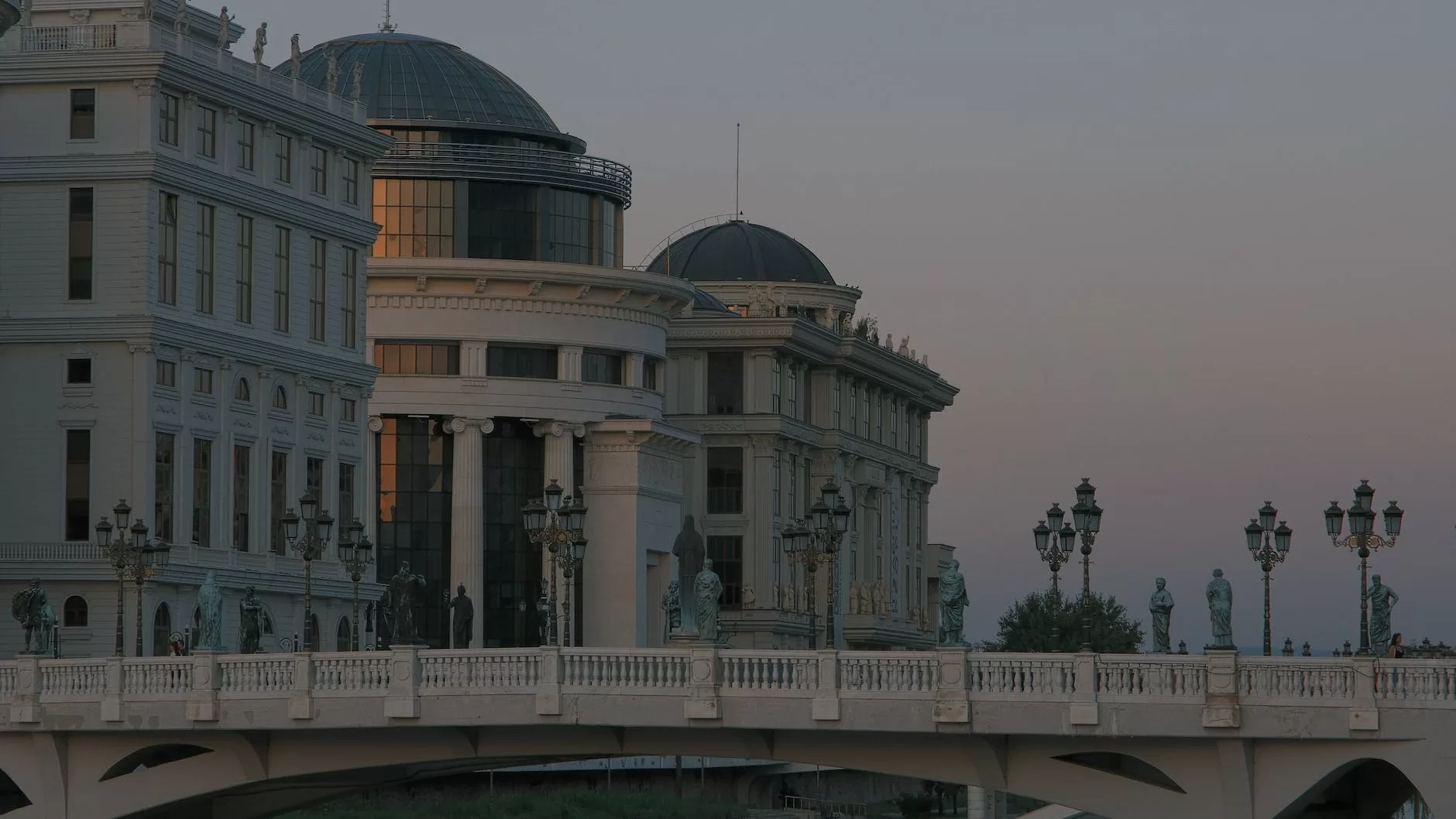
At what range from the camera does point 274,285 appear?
9650 cm

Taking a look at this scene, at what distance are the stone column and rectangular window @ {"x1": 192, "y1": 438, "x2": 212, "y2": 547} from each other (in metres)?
23.8

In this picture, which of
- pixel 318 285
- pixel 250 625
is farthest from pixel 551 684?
pixel 318 285

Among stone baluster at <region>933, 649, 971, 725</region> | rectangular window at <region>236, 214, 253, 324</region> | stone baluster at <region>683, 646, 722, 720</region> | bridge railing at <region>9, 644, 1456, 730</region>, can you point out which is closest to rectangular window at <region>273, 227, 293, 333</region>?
rectangular window at <region>236, 214, 253, 324</region>

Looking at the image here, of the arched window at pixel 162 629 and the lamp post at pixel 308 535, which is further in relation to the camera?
the arched window at pixel 162 629

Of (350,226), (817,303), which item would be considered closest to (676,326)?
(817,303)

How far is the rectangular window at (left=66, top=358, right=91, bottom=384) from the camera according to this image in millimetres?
89375

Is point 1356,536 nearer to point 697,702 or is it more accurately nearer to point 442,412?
point 697,702

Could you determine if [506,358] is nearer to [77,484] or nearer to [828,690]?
[77,484]

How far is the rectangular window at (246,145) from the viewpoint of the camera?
94.5 metres

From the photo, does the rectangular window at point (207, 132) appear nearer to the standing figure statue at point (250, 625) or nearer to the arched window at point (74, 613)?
the arched window at point (74, 613)

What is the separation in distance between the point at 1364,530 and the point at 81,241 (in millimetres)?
42303

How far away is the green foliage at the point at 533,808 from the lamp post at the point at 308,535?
15.2 feet

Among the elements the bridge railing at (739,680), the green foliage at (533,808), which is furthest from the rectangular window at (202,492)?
the bridge railing at (739,680)

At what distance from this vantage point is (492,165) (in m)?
119
